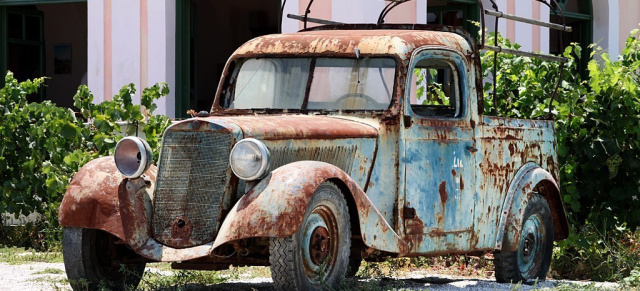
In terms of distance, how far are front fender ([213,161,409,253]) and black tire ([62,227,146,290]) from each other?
3.34 feet

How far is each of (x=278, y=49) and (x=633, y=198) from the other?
3491 millimetres

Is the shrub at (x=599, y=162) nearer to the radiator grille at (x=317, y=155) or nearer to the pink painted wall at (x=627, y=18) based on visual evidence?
the radiator grille at (x=317, y=155)

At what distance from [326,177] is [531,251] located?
2.74 m

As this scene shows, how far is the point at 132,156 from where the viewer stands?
21.4 feet

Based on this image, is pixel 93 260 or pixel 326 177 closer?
pixel 326 177

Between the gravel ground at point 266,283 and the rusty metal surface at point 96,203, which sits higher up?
the rusty metal surface at point 96,203

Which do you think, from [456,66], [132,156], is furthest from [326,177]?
[456,66]

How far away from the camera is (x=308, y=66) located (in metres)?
7.27

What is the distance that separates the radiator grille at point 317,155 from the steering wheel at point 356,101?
0.45 meters

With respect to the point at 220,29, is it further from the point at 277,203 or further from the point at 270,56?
the point at 277,203

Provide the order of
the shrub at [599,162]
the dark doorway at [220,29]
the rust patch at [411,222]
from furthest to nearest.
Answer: the dark doorway at [220,29] → the shrub at [599,162] → the rust patch at [411,222]

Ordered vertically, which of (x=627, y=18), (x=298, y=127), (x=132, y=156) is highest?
(x=627, y=18)

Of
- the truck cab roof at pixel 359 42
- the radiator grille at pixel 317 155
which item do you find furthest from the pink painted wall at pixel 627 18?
the radiator grille at pixel 317 155

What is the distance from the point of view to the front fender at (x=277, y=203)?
5.83 meters
